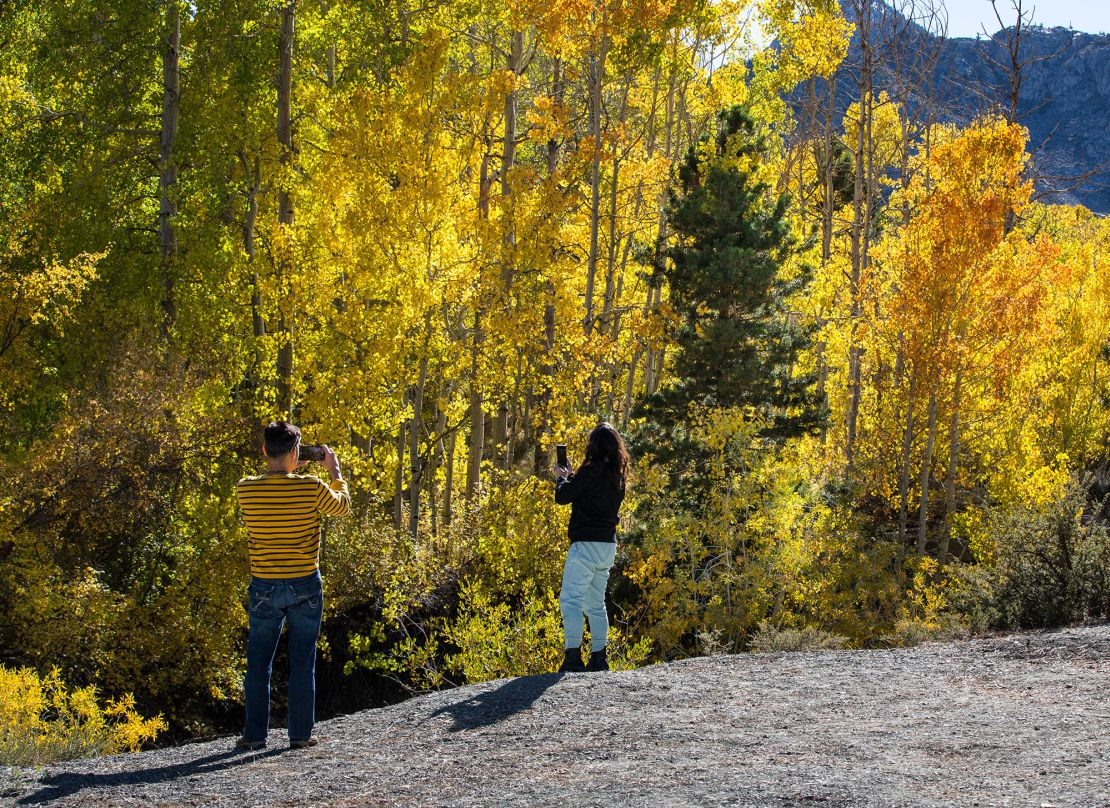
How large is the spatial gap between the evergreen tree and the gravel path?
10904 millimetres

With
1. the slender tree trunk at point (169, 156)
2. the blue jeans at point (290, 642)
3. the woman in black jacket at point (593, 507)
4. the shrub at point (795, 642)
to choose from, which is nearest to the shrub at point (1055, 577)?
the shrub at point (795, 642)

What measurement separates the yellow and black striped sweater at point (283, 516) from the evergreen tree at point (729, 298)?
40.0 ft

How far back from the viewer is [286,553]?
565 cm

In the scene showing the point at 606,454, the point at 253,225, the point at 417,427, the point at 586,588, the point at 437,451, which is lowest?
the point at 586,588

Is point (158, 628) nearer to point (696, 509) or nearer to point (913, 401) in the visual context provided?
point (696, 509)

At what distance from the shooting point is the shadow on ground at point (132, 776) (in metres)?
5.12

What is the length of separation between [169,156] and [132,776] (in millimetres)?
14373

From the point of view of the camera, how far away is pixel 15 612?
12141 millimetres

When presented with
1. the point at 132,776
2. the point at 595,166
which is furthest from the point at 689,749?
the point at 595,166

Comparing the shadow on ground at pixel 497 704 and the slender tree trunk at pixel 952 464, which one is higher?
the slender tree trunk at pixel 952 464

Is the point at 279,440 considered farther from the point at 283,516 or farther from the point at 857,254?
the point at 857,254

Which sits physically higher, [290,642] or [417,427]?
[417,427]

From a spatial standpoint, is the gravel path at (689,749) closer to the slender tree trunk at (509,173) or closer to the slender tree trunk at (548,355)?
the slender tree trunk at (509,173)

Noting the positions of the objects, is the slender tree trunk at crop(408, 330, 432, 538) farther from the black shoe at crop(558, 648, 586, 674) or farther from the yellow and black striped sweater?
the yellow and black striped sweater
